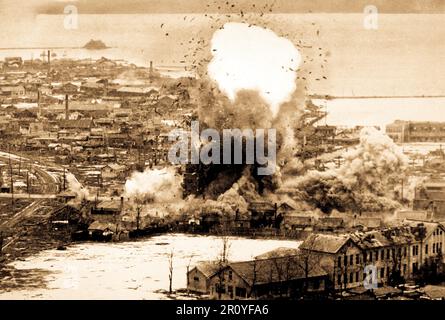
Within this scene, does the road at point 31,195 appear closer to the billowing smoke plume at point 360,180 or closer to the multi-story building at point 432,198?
the billowing smoke plume at point 360,180

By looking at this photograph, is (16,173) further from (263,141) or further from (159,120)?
(263,141)

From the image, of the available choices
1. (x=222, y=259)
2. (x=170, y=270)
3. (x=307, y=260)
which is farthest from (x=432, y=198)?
(x=170, y=270)

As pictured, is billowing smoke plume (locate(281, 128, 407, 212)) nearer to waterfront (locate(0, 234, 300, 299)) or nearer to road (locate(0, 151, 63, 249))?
waterfront (locate(0, 234, 300, 299))

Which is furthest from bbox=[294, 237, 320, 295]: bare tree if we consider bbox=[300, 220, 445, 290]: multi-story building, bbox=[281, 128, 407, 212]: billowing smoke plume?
bbox=[281, 128, 407, 212]: billowing smoke plume

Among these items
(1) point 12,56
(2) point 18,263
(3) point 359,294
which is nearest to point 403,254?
(3) point 359,294

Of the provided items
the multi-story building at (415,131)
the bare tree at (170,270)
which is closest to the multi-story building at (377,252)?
the multi-story building at (415,131)
